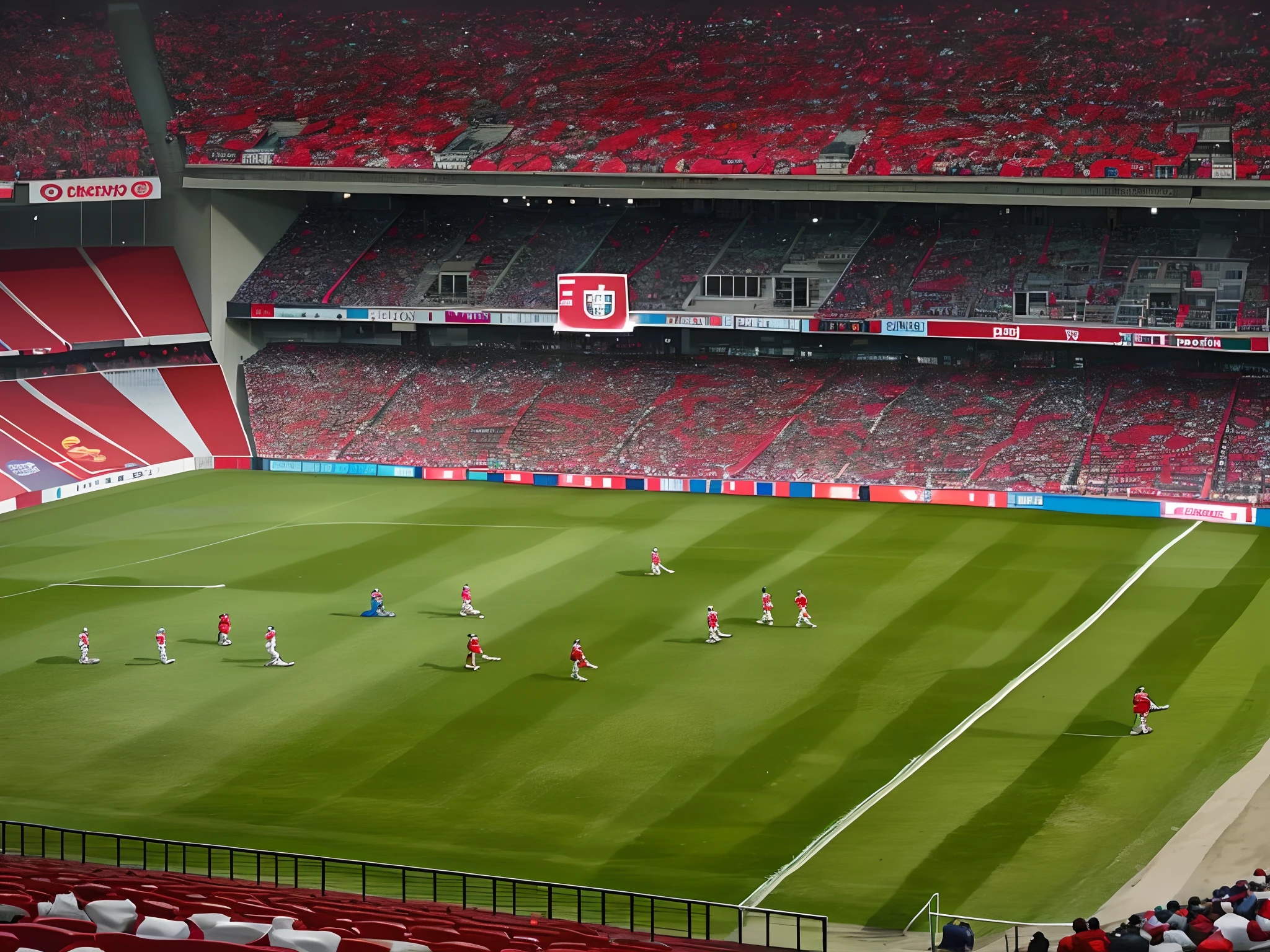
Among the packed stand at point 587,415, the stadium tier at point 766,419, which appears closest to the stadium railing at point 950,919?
the stadium tier at point 766,419

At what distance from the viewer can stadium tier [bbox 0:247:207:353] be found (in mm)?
57250

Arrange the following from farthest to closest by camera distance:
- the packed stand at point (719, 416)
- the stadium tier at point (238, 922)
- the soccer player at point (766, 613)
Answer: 1. the packed stand at point (719, 416)
2. the soccer player at point (766, 613)
3. the stadium tier at point (238, 922)

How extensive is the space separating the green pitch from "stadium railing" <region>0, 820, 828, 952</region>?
61 cm

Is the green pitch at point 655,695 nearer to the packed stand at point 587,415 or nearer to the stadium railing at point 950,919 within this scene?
the stadium railing at point 950,919

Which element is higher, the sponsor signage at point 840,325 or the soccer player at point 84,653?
the sponsor signage at point 840,325

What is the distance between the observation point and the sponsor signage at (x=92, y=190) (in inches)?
2201

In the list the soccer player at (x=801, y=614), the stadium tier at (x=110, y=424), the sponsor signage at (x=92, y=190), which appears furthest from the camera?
the sponsor signage at (x=92, y=190)

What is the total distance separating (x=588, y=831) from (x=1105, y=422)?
31861mm

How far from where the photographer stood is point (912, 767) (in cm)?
2842

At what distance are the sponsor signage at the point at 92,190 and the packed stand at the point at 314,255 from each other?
5184 millimetres

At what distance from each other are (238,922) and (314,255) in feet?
176

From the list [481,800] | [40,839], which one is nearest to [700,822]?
[481,800]

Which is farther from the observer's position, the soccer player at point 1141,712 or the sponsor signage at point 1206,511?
the sponsor signage at point 1206,511

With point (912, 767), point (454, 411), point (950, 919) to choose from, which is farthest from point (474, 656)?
point (454, 411)
